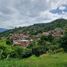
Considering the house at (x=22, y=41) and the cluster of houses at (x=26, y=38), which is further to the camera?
the cluster of houses at (x=26, y=38)

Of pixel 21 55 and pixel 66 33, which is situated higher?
pixel 66 33

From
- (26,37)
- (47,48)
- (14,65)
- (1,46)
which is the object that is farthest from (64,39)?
(26,37)

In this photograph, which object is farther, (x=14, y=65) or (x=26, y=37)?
(x=26, y=37)

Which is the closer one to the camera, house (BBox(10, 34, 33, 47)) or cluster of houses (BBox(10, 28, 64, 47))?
house (BBox(10, 34, 33, 47))

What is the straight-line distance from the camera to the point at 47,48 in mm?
61719

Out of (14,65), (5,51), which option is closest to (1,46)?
(5,51)

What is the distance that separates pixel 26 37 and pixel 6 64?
12305cm

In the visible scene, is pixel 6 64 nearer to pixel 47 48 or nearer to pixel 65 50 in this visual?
pixel 65 50

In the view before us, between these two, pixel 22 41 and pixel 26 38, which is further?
pixel 26 38

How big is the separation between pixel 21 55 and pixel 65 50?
9605 millimetres

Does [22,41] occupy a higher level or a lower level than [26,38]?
lower

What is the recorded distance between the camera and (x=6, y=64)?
43.4ft

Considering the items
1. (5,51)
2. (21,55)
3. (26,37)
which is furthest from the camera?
(26,37)

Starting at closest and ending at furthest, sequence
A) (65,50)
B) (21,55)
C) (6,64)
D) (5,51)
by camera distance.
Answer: (6,64)
(5,51)
(65,50)
(21,55)
